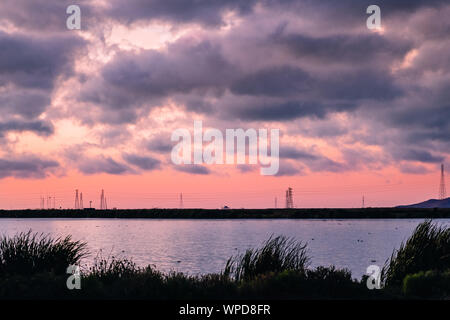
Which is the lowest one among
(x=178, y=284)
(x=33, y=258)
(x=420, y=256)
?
(x=178, y=284)

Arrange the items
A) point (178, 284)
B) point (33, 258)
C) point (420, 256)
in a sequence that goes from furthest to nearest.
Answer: point (420, 256) < point (33, 258) < point (178, 284)

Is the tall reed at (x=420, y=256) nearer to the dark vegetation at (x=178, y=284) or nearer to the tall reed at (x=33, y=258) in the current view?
the dark vegetation at (x=178, y=284)

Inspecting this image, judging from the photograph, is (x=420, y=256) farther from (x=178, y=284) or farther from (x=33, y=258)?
(x=33, y=258)

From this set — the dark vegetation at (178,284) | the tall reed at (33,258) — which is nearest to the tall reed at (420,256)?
the dark vegetation at (178,284)

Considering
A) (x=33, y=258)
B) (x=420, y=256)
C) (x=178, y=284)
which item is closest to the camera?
(x=178, y=284)

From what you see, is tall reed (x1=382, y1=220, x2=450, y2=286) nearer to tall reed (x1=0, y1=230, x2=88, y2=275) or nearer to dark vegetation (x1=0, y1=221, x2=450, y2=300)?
dark vegetation (x1=0, y1=221, x2=450, y2=300)

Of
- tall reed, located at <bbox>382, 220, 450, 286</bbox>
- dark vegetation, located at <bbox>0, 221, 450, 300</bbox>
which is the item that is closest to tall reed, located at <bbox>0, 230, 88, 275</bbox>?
dark vegetation, located at <bbox>0, 221, 450, 300</bbox>

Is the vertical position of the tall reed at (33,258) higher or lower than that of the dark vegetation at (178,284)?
higher

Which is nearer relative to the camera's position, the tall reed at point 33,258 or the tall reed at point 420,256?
the tall reed at point 33,258

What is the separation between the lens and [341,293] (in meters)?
20.7

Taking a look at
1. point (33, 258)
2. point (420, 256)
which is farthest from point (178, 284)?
point (420, 256)

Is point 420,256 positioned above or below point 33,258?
below

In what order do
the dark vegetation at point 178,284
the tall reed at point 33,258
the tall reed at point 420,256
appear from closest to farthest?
the dark vegetation at point 178,284 → the tall reed at point 33,258 → the tall reed at point 420,256
